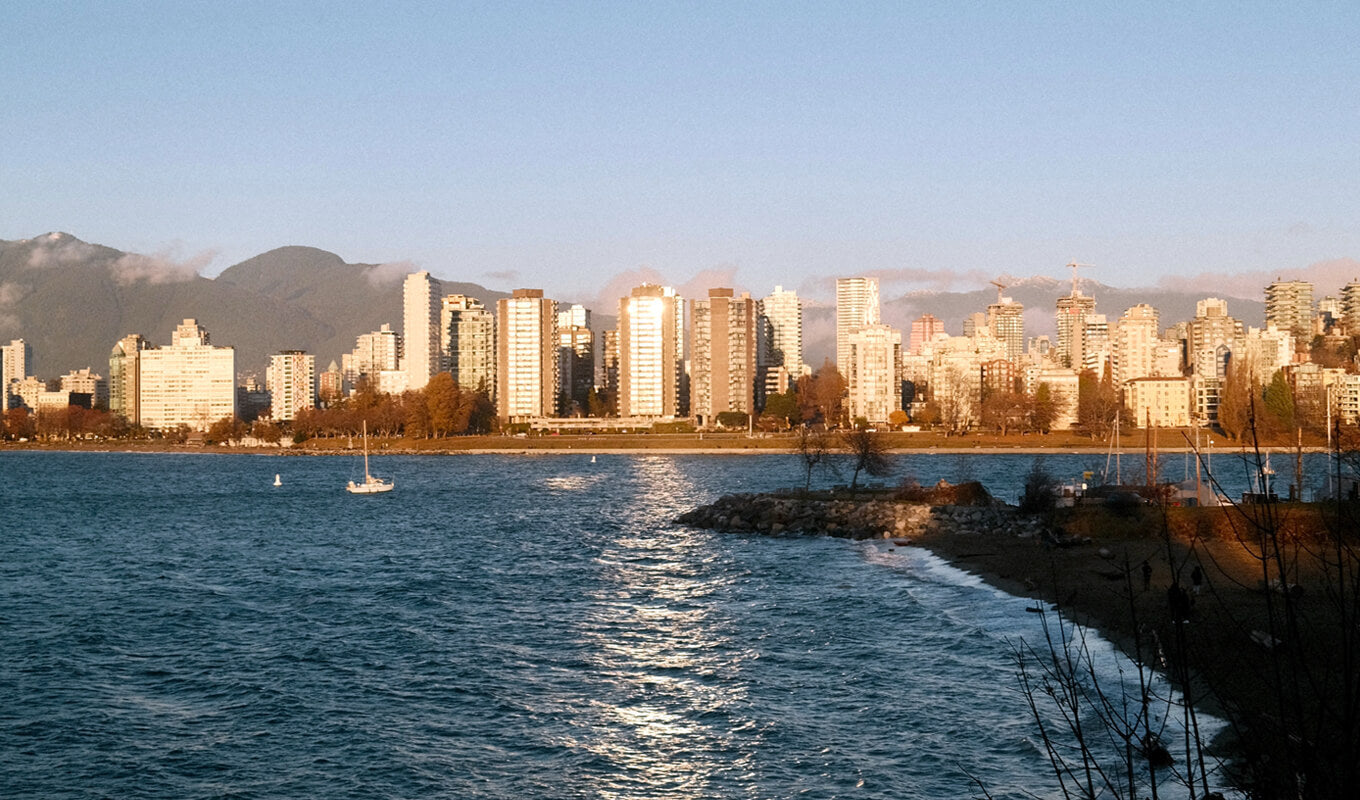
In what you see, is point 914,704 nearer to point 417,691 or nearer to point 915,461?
point 417,691

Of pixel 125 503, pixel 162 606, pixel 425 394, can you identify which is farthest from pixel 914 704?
pixel 425 394

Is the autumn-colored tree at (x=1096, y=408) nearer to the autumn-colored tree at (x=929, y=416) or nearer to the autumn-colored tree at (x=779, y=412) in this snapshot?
the autumn-colored tree at (x=929, y=416)

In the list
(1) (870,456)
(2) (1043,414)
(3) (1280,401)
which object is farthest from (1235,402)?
(1) (870,456)

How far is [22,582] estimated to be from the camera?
43.1 m

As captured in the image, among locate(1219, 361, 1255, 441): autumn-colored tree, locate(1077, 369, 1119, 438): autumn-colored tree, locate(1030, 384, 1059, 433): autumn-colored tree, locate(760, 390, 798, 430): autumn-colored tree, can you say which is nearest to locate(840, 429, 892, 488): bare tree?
locate(1219, 361, 1255, 441): autumn-colored tree

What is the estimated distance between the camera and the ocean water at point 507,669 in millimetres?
18359

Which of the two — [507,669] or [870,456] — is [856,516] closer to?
[870,456]

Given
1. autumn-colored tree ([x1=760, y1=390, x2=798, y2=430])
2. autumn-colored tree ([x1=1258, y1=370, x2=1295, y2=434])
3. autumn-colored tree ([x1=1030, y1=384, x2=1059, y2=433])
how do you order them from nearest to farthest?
autumn-colored tree ([x1=1258, y1=370, x2=1295, y2=434]), autumn-colored tree ([x1=1030, y1=384, x2=1059, y2=433]), autumn-colored tree ([x1=760, y1=390, x2=798, y2=430])

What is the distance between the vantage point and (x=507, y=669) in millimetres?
25938

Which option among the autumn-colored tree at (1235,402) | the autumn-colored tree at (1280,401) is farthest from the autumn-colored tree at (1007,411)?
the autumn-colored tree at (1280,401)

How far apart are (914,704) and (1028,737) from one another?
2.66 m

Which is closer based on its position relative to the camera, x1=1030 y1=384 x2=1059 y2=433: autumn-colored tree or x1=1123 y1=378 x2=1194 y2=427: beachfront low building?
x1=1030 y1=384 x2=1059 y2=433: autumn-colored tree

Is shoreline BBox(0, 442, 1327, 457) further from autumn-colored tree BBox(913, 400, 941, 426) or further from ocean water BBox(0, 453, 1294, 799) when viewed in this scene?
ocean water BBox(0, 453, 1294, 799)

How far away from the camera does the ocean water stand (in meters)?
18.4
